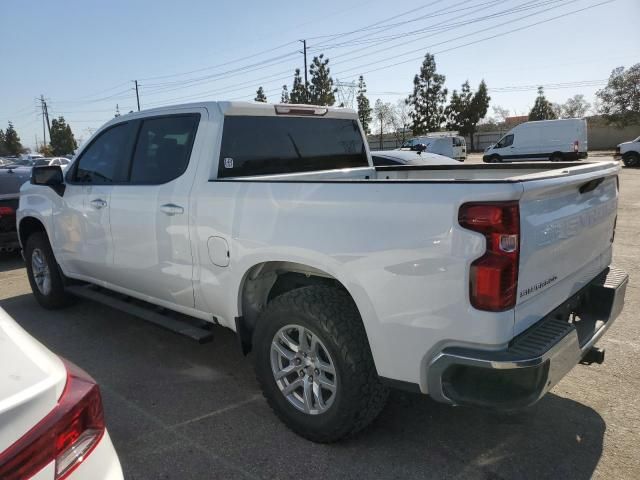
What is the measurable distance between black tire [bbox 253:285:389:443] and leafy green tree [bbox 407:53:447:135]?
194ft

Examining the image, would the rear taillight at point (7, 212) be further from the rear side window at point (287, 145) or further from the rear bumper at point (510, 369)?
the rear bumper at point (510, 369)

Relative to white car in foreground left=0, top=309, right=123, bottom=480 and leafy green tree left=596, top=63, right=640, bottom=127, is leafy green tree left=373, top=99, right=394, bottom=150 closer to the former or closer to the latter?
leafy green tree left=596, top=63, right=640, bottom=127

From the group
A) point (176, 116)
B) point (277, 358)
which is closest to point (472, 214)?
point (277, 358)

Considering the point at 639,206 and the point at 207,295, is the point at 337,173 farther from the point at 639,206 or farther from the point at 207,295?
the point at 639,206

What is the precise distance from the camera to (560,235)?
98.8 inches

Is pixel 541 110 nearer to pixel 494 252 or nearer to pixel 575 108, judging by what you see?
pixel 575 108

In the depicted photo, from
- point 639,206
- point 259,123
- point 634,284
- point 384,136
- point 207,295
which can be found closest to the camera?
point 207,295

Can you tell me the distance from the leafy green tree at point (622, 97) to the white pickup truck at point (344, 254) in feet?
183

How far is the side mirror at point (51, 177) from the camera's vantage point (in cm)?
477

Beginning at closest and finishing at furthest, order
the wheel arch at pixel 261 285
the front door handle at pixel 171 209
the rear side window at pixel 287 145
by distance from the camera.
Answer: the wheel arch at pixel 261 285, the front door handle at pixel 171 209, the rear side window at pixel 287 145

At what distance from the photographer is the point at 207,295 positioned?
3475 mm

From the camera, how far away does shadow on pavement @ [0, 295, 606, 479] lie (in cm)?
270

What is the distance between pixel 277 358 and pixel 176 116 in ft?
6.61

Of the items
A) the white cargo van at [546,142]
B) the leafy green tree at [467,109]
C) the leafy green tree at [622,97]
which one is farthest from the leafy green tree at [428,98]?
the white cargo van at [546,142]
